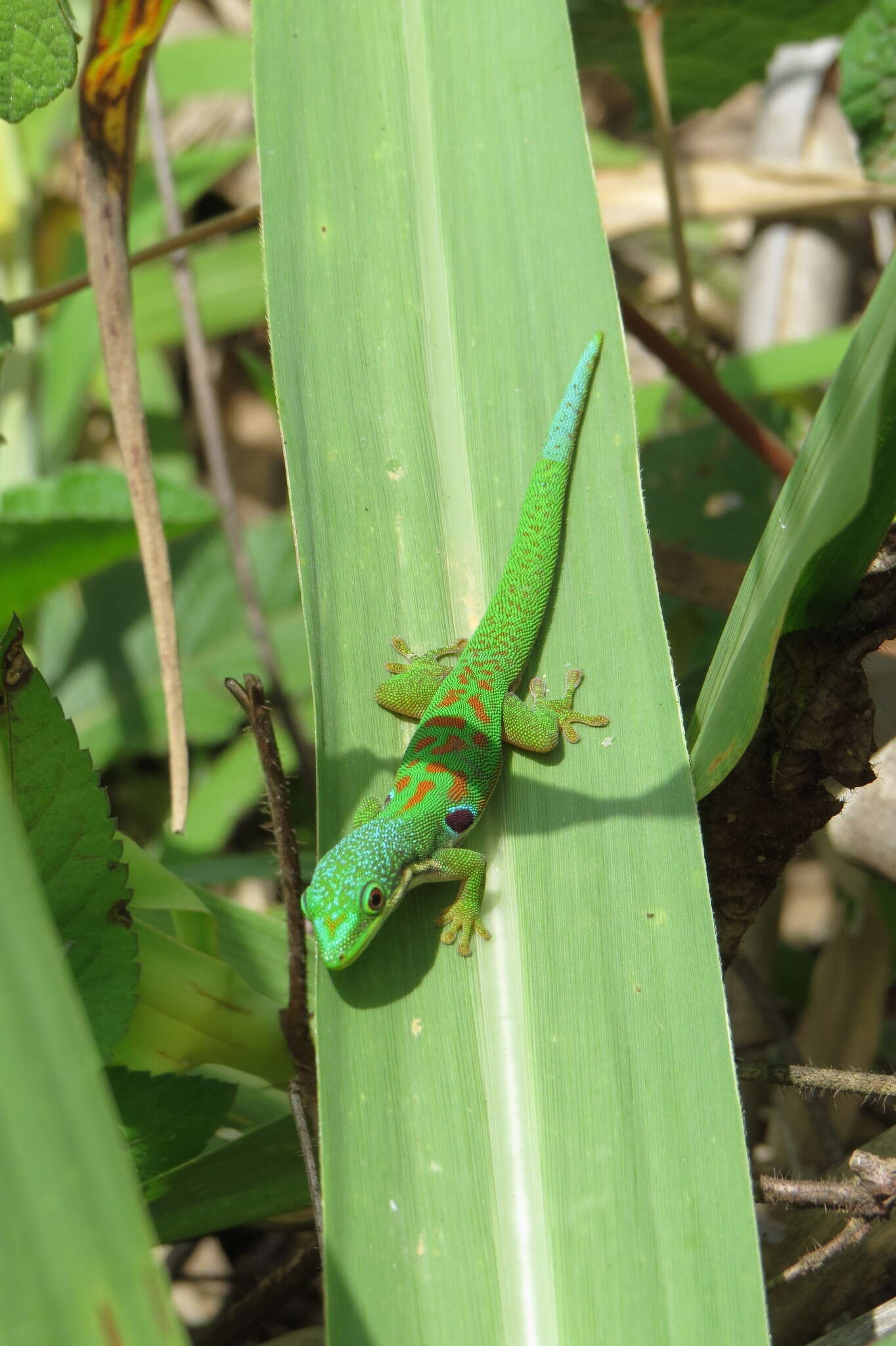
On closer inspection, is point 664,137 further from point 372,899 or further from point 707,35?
point 372,899

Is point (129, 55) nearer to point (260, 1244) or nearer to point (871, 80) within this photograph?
point (871, 80)

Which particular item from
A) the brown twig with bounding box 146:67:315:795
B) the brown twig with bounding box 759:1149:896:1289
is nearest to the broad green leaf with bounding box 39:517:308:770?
the brown twig with bounding box 146:67:315:795

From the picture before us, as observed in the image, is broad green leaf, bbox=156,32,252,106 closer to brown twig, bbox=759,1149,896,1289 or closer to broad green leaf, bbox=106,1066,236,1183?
broad green leaf, bbox=106,1066,236,1183

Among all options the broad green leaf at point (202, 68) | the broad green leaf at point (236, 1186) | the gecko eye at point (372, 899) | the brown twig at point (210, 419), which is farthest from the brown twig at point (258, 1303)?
the broad green leaf at point (202, 68)

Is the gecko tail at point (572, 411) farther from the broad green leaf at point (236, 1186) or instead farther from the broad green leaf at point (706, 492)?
the broad green leaf at point (236, 1186)

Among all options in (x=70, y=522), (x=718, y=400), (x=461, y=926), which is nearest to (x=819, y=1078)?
(x=461, y=926)

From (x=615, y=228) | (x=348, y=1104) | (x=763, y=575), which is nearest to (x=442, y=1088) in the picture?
(x=348, y=1104)
